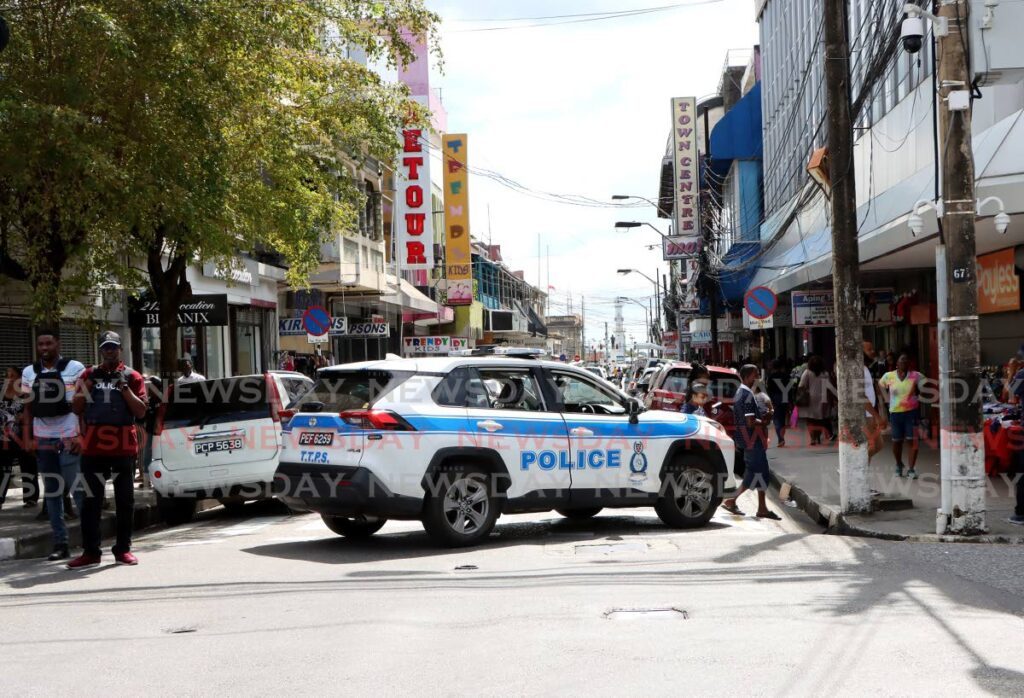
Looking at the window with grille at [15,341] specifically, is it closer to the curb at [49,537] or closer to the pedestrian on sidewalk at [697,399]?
the curb at [49,537]

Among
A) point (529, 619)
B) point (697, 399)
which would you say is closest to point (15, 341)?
point (697, 399)

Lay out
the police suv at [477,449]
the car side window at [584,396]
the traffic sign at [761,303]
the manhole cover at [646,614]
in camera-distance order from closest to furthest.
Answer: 1. the manhole cover at [646,614]
2. the police suv at [477,449]
3. the car side window at [584,396]
4. the traffic sign at [761,303]

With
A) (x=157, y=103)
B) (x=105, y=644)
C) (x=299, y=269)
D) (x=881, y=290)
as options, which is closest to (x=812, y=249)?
(x=881, y=290)

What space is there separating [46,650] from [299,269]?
12567mm

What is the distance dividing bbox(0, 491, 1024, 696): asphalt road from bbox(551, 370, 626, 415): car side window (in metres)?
1.28

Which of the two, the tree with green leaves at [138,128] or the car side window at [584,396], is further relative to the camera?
the tree with green leaves at [138,128]

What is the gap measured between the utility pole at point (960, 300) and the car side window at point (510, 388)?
3812 millimetres

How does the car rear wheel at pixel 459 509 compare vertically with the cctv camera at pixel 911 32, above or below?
below

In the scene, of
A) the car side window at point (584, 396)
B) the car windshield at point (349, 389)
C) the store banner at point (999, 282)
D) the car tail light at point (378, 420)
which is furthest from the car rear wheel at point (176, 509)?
the store banner at point (999, 282)

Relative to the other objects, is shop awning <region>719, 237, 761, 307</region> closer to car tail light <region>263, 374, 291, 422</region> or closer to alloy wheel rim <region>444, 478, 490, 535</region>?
car tail light <region>263, 374, 291, 422</region>

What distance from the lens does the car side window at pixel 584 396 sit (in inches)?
447

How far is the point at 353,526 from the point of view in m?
11.5

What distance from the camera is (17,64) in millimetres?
13289

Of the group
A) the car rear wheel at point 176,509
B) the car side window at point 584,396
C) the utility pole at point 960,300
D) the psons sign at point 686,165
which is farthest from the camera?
the psons sign at point 686,165
